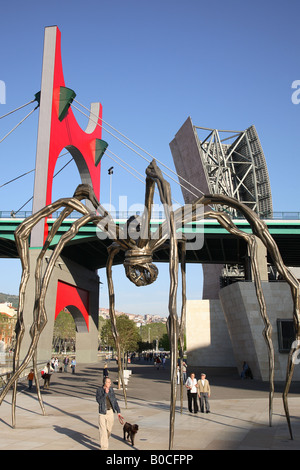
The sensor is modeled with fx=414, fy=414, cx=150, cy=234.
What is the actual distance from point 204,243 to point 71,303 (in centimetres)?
1495

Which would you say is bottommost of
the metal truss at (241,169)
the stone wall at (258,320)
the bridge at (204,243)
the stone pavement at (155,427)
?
the stone pavement at (155,427)

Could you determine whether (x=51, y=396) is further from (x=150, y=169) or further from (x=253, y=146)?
(x=253, y=146)

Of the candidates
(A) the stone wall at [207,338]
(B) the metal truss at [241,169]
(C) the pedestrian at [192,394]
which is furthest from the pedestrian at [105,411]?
(B) the metal truss at [241,169]

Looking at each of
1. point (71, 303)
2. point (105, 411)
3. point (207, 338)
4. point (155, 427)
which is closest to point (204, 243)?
point (207, 338)

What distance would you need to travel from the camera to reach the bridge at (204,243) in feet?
109

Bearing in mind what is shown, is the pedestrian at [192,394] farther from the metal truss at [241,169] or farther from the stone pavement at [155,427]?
the metal truss at [241,169]

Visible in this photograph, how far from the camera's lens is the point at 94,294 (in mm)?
49625

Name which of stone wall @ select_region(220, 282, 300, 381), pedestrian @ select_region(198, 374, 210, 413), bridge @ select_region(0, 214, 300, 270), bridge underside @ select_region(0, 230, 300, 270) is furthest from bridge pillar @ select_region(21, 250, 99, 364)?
pedestrian @ select_region(198, 374, 210, 413)

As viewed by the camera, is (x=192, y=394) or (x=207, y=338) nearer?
(x=192, y=394)

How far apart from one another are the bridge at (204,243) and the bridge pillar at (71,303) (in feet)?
5.83

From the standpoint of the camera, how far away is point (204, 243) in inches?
1551

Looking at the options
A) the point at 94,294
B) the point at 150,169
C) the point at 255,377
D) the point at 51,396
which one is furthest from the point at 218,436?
the point at 94,294

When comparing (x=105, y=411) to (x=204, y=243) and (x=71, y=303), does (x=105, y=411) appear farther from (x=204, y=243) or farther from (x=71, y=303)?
(x=71, y=303)

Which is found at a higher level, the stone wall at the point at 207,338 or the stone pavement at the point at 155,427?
the stone wall at the point at 207,338
